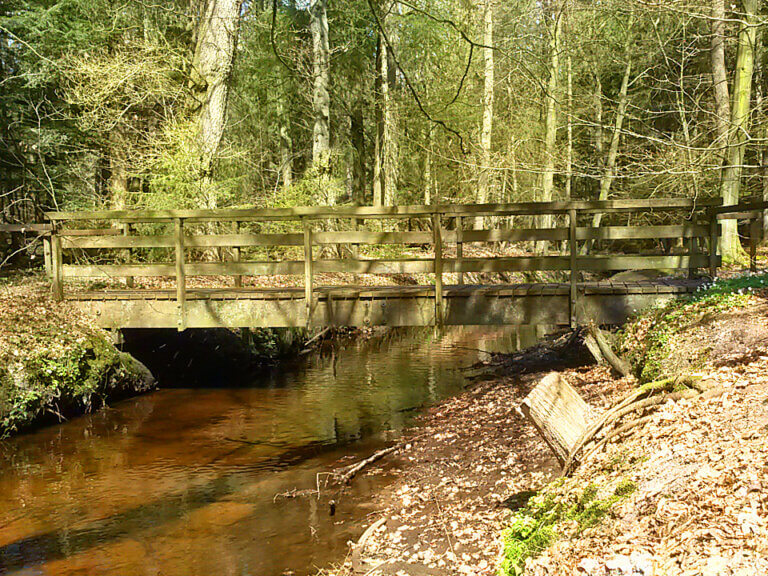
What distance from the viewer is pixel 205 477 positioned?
8156mm

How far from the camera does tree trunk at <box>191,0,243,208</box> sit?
14.4m

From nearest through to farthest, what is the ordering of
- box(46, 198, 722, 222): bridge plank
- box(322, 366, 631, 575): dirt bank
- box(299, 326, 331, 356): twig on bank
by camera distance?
1. box(322, 366, 631, 575): dirt bank
2. box(46, 198, 722, 222): bridge plank
3. box(299, 326, 331, 356): twig on bank

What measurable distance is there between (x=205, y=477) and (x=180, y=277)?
12.0 feet

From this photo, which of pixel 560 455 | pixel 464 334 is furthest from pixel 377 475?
pixel 464 334

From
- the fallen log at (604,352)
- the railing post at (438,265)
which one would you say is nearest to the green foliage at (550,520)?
the fallen log at (604,352)

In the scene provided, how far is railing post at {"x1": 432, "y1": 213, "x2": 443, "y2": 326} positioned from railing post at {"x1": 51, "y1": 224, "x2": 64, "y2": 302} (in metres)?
6.73

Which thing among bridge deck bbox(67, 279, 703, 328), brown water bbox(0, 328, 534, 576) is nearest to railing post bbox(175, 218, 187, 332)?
bridge deck bbox(67, 279, 703, 328)

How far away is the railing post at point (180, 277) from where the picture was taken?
10.3 m

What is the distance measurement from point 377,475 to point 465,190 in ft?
71.9

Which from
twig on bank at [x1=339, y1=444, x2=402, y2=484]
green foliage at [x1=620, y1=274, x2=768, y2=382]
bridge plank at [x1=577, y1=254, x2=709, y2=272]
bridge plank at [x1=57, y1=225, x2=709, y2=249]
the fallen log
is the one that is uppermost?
bridge plank at [x1=57, y1=225, x2=709, y2=249]

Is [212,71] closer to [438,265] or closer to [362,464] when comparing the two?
[438,265]

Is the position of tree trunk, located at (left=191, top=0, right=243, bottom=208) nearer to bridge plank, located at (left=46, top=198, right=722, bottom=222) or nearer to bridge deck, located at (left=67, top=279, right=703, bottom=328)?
bridge plank, located at (left=46, top=198, right=722, bottom=222)

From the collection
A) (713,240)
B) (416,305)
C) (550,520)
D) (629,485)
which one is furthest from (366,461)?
(713,240)

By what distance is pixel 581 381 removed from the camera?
901 centimetres
